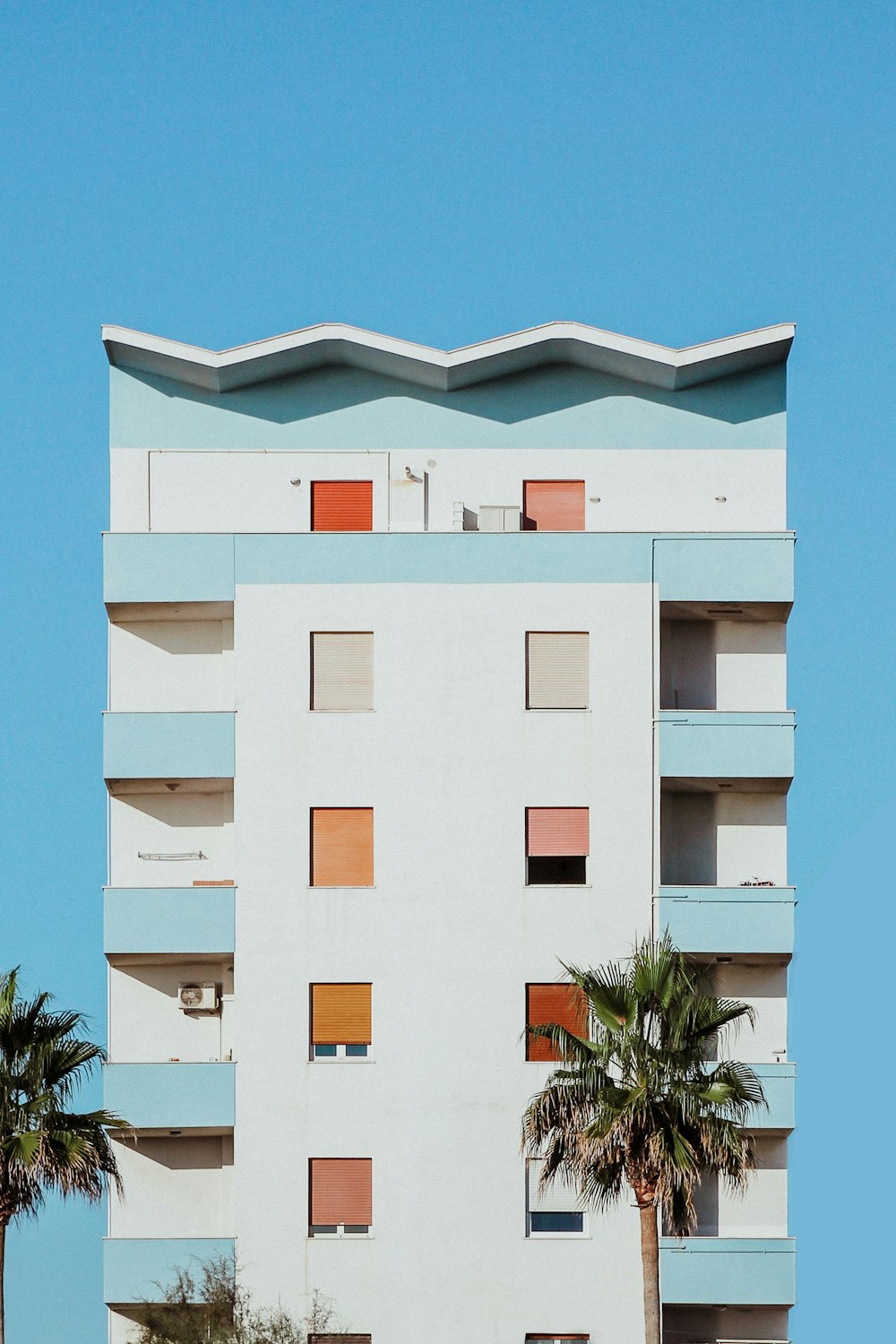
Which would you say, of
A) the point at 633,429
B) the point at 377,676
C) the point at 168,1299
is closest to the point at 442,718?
the point at 377,676

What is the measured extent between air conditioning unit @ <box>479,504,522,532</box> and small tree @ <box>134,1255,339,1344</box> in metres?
13.1

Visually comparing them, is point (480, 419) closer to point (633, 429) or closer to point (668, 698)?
point (633, 429)

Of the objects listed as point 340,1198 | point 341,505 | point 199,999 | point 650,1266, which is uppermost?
point 341,505

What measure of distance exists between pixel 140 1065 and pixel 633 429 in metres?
14.0

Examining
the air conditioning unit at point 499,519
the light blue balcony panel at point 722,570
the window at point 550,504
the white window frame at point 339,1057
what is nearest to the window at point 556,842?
the white window frame at point 339,1057

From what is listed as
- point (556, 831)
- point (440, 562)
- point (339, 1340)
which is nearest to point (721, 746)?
point (556, 831)

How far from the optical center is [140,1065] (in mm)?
36375

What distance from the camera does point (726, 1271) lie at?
3575 centimetres

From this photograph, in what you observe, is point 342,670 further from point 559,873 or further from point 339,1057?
point 339,1057

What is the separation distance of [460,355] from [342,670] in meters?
5.91

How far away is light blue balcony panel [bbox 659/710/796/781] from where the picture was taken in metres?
37.2

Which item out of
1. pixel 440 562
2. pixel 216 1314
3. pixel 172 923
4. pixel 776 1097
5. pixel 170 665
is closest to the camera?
pixel 216 1314

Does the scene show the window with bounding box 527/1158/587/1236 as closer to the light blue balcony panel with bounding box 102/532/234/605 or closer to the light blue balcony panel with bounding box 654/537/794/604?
the light blue balcony panel with bounding box 654/537/794/604

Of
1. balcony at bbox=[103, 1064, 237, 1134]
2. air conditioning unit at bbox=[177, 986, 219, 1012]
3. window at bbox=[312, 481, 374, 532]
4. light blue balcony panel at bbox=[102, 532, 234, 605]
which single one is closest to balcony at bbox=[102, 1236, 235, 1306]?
balcony at bbox=[103, 1064, 237, 1134]
